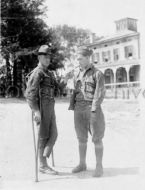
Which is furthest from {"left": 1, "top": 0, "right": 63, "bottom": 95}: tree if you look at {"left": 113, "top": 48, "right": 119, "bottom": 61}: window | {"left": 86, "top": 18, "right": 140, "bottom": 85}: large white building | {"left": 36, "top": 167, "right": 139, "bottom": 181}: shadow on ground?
{"left": 113, "top": 48, "right": 119, "bottom": 61}: window

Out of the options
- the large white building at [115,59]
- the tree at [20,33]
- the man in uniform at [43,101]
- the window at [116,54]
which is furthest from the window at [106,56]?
the man in uniform at [43,101]

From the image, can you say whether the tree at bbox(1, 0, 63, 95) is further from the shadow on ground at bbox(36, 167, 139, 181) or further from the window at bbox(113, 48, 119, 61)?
the window at bbox(113, 48, 119, 61)

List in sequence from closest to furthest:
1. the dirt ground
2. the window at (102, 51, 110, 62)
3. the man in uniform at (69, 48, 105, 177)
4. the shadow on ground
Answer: the dirt ground → the shadow on ground → the man in uniform at (69, 48, 105, 177) → the window at (102, 51, 110, 62)

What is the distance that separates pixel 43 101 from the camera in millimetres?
4316

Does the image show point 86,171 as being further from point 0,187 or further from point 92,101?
point 0,187

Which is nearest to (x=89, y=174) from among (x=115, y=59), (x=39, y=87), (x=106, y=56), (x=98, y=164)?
(x=98, y=164)

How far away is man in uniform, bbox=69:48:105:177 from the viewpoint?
4.24 metres

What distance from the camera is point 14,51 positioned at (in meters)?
12.1

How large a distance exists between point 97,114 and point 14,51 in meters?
8.41

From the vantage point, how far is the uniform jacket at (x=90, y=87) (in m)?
4.21

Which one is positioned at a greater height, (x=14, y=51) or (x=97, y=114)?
(x=14, y=51)

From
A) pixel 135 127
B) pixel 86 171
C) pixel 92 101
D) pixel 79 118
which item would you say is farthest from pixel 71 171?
pixel 135 127

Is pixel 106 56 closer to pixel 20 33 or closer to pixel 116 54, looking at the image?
pixel 116 54

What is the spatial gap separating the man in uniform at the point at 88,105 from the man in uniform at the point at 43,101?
32cm
